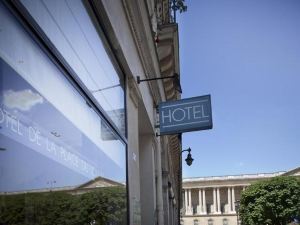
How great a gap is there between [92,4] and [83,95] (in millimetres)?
1488

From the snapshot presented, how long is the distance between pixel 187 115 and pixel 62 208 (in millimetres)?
6715

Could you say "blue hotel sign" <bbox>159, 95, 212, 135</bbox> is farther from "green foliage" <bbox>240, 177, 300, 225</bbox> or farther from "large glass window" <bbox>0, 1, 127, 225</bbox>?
"green foliage" <bbox>240, 177, 300, 225</bbox>

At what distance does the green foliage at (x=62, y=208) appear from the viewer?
326 centimetres

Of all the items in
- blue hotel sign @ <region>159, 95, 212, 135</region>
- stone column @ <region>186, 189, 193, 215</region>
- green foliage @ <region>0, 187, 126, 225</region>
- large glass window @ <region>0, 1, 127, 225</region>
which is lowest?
stone column @ <region>186, 189, 193, 215</region>

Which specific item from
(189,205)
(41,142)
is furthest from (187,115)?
(189,205)

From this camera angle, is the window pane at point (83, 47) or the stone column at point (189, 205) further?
the stone column at point (189, 205)

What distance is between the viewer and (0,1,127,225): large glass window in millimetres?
3322

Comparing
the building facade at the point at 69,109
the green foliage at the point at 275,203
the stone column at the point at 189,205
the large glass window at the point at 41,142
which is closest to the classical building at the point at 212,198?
the stone column at the point at 189,205

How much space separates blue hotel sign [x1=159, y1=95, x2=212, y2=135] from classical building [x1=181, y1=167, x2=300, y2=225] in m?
105

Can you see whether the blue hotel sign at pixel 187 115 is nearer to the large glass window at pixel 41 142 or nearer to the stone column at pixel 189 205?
the large glass window at pixel 41 142

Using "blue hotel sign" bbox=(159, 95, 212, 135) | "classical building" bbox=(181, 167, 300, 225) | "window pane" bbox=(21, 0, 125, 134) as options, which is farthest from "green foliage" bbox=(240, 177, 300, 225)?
"window pane" bbox=(21, 0, 125, 134)

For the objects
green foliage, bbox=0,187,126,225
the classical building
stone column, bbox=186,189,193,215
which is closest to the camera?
green foliage, bbox=0,187,126,225

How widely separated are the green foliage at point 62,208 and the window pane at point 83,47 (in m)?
1.47

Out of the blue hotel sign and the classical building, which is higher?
the blue hotel sign
